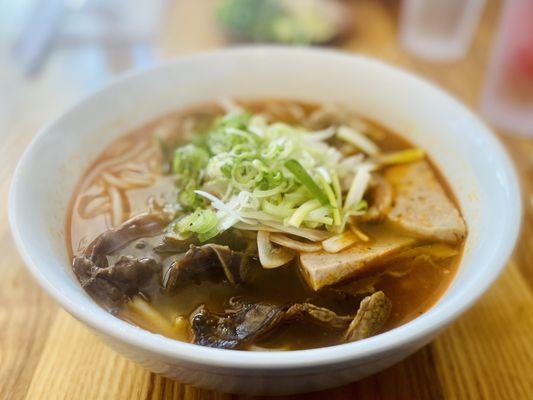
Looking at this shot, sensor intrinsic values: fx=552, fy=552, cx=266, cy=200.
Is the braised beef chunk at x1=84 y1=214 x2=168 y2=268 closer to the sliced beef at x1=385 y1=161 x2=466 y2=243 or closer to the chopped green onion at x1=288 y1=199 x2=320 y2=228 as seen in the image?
the chopped green onion at x1=288 y1=199 x2=320 y2=228

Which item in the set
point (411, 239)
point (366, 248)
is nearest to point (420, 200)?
point (411, 239)

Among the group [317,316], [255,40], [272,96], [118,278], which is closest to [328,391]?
[317,316]

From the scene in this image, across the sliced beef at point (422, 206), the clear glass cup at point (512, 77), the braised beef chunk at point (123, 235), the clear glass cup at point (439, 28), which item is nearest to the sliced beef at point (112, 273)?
the braised beef chunk at point (123, 235)

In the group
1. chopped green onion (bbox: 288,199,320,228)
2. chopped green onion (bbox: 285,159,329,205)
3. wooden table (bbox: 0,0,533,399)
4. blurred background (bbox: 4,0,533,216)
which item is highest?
chopped green onion (bbox: 285,159,329,205)

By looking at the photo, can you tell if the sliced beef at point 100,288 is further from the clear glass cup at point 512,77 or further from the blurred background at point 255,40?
the clear glass cup at point 512,77

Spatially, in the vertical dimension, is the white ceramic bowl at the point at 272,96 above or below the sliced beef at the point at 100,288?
above

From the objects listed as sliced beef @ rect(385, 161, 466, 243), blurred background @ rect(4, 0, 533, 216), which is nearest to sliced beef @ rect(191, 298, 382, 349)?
sliced beef @ rect(385, 161, 466, 243)
